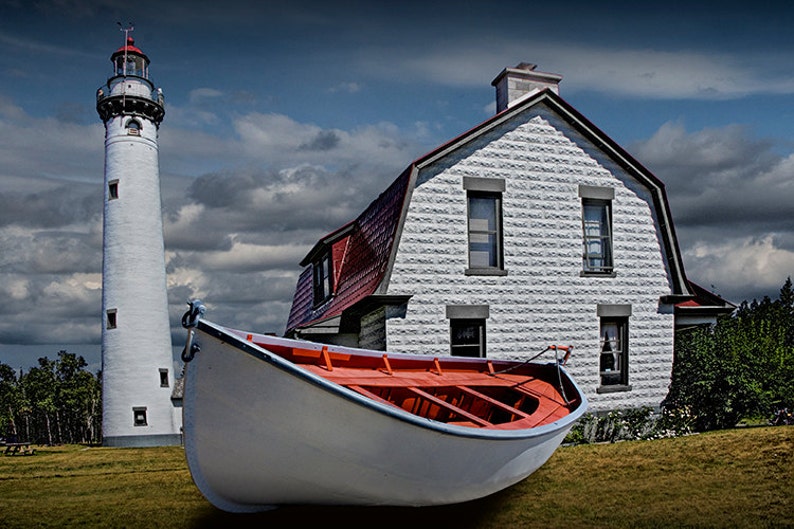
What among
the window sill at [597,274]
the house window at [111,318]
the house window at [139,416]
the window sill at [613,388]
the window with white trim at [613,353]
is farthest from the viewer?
the house window at [139,416]

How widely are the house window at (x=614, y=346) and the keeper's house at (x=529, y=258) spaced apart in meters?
0.03

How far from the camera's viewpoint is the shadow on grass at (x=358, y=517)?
28.0 ft

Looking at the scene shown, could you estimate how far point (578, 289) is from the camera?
16.7 metres

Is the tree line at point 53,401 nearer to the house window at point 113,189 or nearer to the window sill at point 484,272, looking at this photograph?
the house window at point 113,189

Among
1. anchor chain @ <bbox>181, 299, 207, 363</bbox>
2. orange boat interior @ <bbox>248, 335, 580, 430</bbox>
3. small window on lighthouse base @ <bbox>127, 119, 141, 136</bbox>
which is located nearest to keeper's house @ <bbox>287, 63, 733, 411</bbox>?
orange boat interior @ <bbox>248, 335, 580, 430</bbox>

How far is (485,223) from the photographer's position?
16.4 m

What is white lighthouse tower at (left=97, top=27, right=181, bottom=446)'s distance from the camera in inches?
1077

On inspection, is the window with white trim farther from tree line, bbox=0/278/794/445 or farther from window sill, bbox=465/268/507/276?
window sill, bbox=465/268/507/276

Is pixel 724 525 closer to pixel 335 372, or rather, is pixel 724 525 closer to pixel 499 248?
pixel 335 372

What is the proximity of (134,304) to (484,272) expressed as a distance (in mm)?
17222

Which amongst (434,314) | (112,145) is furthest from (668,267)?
(112,145)

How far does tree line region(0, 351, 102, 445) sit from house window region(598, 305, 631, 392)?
42.4 m

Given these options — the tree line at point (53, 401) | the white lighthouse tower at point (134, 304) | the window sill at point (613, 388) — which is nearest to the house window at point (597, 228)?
the window sill at point (613, 388)

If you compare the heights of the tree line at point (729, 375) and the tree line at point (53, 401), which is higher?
the tree line at point (729, 375)
